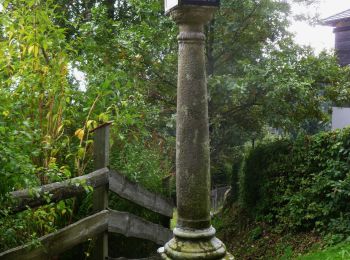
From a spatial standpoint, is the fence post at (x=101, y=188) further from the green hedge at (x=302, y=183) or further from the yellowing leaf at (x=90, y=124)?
the green hedge at (x=302, y=183)

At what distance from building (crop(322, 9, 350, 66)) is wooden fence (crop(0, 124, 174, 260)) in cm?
1170

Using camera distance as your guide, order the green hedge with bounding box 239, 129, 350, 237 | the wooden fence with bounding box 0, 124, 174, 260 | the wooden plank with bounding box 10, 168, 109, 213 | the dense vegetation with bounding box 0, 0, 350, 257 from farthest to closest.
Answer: the green hedge with bounding box 239, 129, 350, 237
the dense vegetation with bounding box 0, 0, 350, 257
the wooden fence with bounding box 0, 124, 174, 260
the wooden plank with bounding box 10, 168, 109, 213

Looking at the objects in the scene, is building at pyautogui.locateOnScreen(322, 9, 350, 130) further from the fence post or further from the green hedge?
the fence post

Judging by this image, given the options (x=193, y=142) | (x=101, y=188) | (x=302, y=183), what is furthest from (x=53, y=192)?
(x=302, y=183)

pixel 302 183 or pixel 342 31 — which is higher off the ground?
pixel 342 31

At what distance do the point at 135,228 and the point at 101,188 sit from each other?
62cm

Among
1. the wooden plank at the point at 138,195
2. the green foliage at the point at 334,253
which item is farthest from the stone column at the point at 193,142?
the green foliage at the point at 334,253

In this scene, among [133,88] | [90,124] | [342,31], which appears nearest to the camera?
[90,124]

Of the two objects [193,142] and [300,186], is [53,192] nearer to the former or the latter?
[193,142]

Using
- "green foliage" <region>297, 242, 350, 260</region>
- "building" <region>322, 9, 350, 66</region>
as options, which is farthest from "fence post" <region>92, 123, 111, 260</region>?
"building" <region>322, 9, 350, 66</region>

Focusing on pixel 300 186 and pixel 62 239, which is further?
pixel 300 186

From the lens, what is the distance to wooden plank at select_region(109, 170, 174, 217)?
3.68 m

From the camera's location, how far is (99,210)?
358 cm

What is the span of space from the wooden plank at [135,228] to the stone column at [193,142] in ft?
2.24
